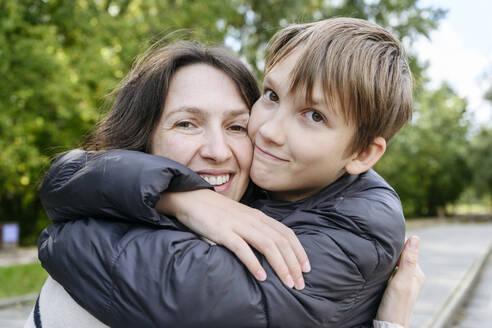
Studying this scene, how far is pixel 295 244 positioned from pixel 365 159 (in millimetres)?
445

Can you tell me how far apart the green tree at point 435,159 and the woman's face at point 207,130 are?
33115 mm

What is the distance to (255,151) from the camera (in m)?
1.87

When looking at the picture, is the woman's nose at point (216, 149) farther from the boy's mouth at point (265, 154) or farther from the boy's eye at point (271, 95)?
the boy's eye at point (271, 95)

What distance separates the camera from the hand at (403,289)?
1.83 metres

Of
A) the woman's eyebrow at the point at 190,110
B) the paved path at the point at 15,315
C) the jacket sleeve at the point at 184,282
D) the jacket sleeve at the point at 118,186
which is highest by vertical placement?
the woman's eyebrow at the point at 190,110

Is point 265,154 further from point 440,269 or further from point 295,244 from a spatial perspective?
point 440,269

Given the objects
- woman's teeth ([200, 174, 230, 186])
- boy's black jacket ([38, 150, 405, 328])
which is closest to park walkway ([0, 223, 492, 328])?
woman's teeth ([200, 174, 230, 186])

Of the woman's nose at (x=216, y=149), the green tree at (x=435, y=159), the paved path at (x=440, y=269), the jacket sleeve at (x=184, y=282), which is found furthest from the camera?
the green tree at (x=435, y=159)

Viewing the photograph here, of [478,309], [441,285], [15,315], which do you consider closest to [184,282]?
[15,315]

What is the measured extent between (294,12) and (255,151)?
58.1 ft

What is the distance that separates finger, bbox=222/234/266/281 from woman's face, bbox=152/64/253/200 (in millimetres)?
465

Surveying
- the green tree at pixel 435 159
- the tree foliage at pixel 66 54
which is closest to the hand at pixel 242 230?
the tree foliage at pixel 66 54

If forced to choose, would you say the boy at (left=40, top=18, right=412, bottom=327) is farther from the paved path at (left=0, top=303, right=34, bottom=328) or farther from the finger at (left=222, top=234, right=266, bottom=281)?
the paved path at (left=0, top=303, right=34, bottom=328)

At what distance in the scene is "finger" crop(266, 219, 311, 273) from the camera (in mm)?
1486
